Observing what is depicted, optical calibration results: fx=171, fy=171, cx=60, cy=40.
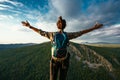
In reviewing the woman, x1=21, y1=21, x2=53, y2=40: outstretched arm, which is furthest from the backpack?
x1=21, y1=21, x2=53, y2=40: outstretched arm

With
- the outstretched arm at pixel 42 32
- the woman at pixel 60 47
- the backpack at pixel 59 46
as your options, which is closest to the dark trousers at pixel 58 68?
the woman at pixel 60 47

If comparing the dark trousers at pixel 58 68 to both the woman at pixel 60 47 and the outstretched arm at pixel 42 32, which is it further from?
the outstretched arm at pixel 42 32

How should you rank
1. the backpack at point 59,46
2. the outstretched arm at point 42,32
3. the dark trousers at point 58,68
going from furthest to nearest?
the outstretched arm at point 42,32, the dark trousers at point 58,68, the backpack at point 59,46

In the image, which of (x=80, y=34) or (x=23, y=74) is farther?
(x=23, y=74)

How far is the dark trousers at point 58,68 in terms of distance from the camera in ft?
23.7

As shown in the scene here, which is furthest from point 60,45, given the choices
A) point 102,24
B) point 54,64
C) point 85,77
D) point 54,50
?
point 85,77

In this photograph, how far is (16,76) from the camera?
19600cm

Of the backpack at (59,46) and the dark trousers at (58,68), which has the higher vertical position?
the backpack at (59,46)

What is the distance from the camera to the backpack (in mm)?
7098

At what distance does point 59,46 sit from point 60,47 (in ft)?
0.19

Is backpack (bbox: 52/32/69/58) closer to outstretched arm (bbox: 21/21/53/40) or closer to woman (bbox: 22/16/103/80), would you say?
woman (bbox: 22/16/103/80)

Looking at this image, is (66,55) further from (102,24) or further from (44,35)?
(102,24)

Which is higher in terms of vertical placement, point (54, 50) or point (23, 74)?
point (54, 50)

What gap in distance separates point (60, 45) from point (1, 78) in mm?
199930
